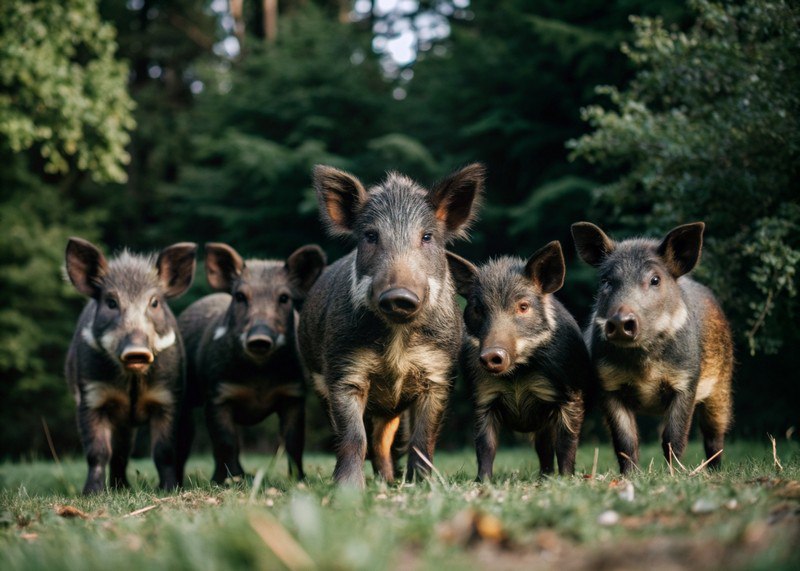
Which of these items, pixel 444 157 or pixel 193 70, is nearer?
pixel 444 157

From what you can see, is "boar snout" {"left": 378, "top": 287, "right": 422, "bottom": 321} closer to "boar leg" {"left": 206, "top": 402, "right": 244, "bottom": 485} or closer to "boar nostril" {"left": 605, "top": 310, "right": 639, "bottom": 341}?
"boar nostril" {"left": 605, "top": 310, "right": 639, "bottom": 341}

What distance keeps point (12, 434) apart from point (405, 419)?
58.8 ft

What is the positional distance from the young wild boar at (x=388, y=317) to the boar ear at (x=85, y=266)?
244cm

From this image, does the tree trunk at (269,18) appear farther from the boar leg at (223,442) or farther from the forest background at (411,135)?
the boar leg at (223,442)

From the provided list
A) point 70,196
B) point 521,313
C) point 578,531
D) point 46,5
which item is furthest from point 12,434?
point 578,531

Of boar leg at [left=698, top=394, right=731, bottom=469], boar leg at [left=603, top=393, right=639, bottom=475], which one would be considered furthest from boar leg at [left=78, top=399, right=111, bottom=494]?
boar leg at [left=698, top=394, right=731, bottom=469]

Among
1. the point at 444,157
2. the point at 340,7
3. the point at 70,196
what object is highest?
the point at 340,7

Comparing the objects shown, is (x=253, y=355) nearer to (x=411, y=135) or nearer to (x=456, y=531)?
(x=456, y=531)

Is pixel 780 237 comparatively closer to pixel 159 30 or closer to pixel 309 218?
pixel 309 218

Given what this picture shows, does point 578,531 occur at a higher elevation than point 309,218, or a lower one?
higher

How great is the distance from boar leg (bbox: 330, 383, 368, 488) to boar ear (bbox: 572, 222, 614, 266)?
2308 millimetres

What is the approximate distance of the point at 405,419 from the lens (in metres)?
7.50

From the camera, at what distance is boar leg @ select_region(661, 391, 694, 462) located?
613 centimetres

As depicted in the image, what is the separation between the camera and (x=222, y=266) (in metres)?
8.20
